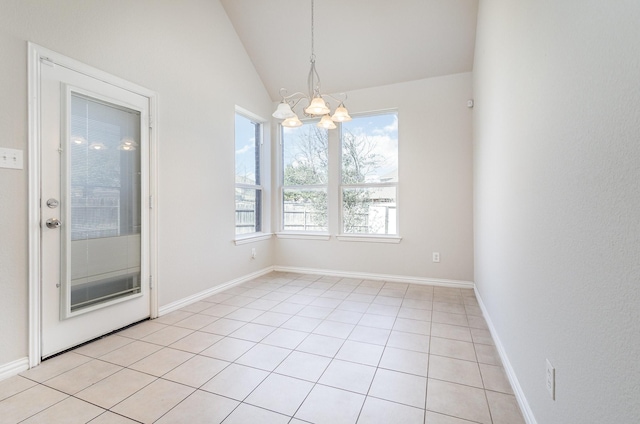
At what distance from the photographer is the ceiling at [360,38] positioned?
11.1ft

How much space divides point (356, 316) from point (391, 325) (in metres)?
0.36

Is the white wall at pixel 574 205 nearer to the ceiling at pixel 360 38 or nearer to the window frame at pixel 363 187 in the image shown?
the ceiling at pixel 360 38

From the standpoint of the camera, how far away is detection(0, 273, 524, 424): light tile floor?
1581 millimetres

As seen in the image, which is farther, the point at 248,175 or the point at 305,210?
the point at 305,210

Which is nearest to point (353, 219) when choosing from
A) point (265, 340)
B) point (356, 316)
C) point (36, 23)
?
point (356, 316)

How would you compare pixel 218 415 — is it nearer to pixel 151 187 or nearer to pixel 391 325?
pixel 391 325

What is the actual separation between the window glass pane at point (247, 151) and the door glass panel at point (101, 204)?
159 centimetres

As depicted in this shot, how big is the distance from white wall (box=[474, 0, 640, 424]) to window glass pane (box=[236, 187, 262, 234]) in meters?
3.22

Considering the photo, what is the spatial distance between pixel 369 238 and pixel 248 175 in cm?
194

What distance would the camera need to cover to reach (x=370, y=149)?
4387mm

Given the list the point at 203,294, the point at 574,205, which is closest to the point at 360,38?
the point at 574,205

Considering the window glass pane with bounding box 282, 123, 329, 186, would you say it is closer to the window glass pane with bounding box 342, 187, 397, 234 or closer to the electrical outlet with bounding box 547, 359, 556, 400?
the window glass pane with bounding box 342, 187, 397, 234

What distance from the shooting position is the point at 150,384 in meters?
1.83

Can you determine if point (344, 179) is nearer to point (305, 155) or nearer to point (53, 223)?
point (305, 155)
